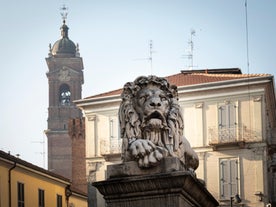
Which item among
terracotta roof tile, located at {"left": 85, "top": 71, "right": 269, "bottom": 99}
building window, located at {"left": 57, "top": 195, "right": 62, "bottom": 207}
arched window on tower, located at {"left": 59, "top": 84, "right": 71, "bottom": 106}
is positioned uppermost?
arched window on tower, located at {"left": 59, "top": 84, "right": 71, "bottom": 106}

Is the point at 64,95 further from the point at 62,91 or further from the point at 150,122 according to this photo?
the point at 150,122

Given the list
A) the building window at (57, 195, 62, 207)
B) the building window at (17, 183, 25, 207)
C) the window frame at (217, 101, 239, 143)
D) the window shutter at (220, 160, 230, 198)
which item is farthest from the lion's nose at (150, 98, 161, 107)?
the window frame at (217, 101, 239, 143)

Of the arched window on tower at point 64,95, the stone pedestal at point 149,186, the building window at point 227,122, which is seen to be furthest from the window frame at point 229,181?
the arched window on tower at point 64,95

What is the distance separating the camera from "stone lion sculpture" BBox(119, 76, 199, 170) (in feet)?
31.3

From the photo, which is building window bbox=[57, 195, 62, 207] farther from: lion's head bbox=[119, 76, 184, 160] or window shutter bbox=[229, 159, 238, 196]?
lion's head bbox=[119, 76, 184, 160]

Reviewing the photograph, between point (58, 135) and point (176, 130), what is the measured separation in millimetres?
114689

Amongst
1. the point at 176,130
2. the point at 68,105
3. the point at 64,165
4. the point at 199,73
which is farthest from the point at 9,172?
the point at 68,105

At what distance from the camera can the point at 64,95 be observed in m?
131

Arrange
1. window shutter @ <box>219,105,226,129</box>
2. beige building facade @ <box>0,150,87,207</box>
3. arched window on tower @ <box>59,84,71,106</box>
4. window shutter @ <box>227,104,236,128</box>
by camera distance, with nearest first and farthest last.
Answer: beige building facade @ <box>0,150,87,207</box> → window shutter @ <box>227,104,236,128</box> → window shutter @ <box>219,105,226,129</box> → arched window on tower @ <box>59,84,71,106</box>

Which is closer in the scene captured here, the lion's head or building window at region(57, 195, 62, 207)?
the lion's head

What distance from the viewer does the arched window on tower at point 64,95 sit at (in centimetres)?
12850

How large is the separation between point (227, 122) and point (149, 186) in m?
41.4

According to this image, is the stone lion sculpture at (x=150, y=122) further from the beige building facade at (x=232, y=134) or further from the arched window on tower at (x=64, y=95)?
the arched window on tower at (x=64, y=95)

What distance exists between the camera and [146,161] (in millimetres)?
9492
